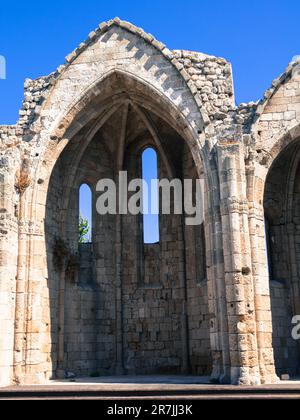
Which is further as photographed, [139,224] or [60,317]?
[139,224]

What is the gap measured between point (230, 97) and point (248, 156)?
1.75 m

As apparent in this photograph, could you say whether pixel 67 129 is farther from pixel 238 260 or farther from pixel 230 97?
pixel 238 260

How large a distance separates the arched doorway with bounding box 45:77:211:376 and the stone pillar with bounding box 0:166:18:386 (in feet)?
5.23

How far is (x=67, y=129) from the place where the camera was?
1363cm

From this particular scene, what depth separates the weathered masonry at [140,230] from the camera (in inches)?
457

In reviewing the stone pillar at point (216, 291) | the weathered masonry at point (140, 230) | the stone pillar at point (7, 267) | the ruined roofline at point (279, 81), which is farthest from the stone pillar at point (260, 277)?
the stone pillar at point (7, 267)

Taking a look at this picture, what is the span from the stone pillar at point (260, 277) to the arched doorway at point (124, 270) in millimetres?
2811

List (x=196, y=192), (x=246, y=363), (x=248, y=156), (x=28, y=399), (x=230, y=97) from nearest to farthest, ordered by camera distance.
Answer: (x=28, y=399)
(x=246, y=363)
(x=248, y=156)
(x=230, y=97)
(x=196, y=192)

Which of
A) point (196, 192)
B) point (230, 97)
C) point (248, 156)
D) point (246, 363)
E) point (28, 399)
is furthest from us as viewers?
point (196, 192)

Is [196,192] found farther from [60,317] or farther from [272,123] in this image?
[60,317]

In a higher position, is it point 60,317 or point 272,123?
point 272,123

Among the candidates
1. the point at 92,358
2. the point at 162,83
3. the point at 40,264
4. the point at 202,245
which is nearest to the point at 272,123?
the point at 162,83

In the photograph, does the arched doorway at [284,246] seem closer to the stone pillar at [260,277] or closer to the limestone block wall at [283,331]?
the limestone block wall at [283,331]

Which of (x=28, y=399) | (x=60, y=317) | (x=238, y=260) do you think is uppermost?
(x=238, y=260)
